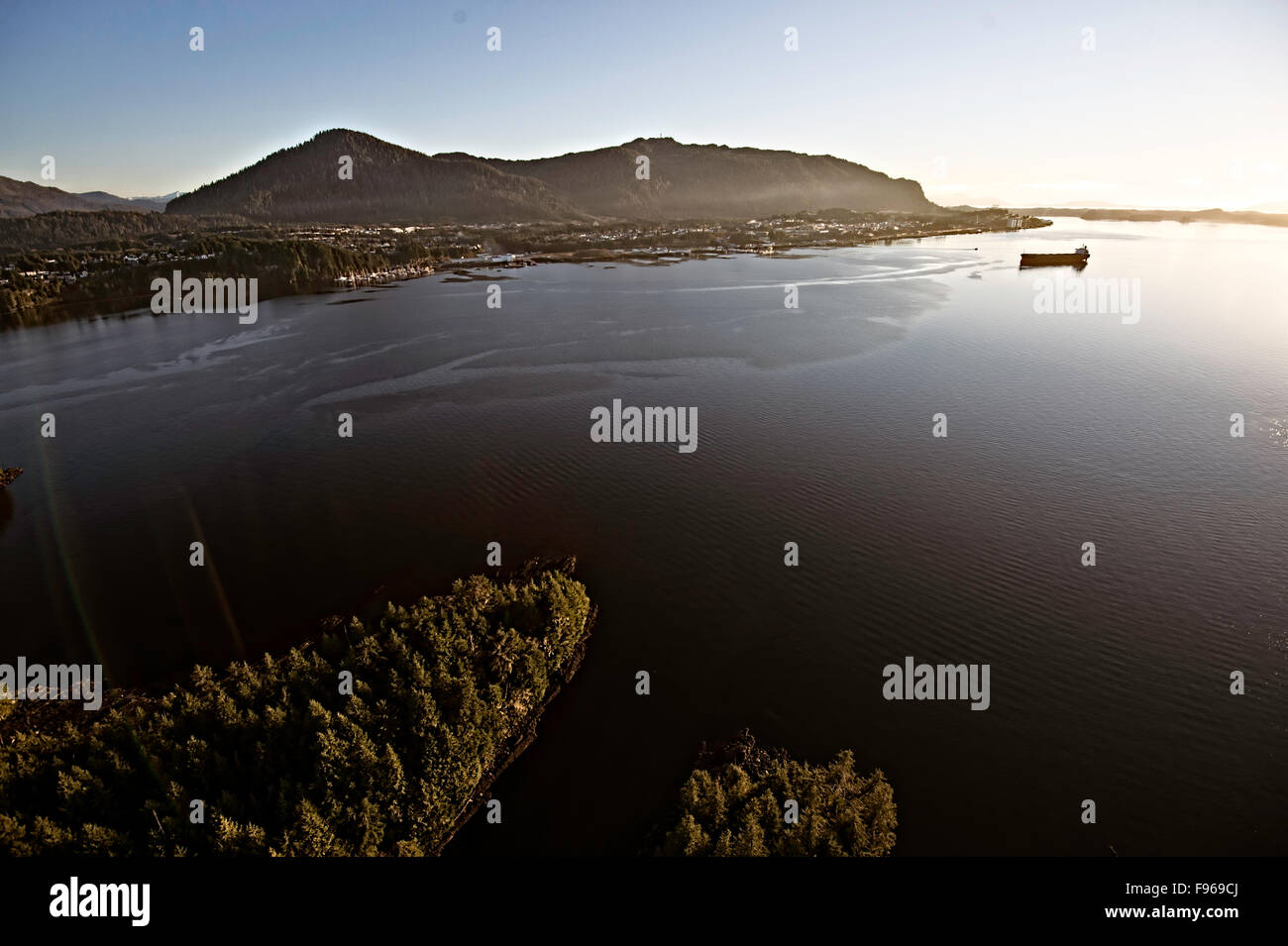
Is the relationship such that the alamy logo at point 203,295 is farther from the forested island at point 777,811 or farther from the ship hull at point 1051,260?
the ship hull at point 1051,260

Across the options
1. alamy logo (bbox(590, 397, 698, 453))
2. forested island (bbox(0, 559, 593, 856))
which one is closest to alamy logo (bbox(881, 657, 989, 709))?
forested island (bbox(0, 559, 593, 856))

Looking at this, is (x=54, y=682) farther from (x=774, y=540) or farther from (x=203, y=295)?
(x=203, y=295)

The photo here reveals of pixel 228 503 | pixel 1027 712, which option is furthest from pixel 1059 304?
pixel 228 503

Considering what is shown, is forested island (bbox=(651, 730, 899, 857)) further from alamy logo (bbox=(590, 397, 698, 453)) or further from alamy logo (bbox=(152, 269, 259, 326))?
alamy logo (bbox=(152, 269, 259, 326))
